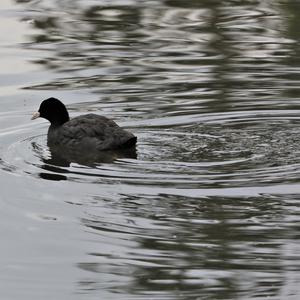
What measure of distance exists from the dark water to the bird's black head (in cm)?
26

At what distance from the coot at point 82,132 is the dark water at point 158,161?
0.24m

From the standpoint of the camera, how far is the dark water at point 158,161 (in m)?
8.31

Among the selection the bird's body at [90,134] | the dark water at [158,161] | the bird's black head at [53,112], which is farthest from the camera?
the bird's black head at [53,112]

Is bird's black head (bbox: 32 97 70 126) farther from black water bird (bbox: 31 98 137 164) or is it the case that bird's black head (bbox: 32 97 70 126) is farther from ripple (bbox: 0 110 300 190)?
ripple (bbox: 0 110 300 190)

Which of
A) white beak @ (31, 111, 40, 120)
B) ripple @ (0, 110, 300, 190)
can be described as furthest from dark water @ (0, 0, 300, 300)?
white beak @ (31, 111, 40, 120)

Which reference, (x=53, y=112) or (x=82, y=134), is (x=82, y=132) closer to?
(x=82, y=134)

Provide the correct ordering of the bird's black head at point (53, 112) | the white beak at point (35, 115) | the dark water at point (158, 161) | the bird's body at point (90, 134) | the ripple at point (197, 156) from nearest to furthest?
the dark water at point (158, 161), the ripple at point (197, 156), the bird's body at point (90, 134), the bird's black head at point (53, 112), the white beak at point (35, 115)

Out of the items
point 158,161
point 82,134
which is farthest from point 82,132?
point 158,161

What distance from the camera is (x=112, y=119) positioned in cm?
1297

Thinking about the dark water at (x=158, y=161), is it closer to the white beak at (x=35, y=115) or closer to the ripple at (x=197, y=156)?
the ripple at (x=197, y=156)

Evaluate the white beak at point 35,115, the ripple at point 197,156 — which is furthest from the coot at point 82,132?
the ripple at point 197,156

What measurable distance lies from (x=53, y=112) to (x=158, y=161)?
1956 millimetres

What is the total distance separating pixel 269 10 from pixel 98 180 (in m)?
9.06

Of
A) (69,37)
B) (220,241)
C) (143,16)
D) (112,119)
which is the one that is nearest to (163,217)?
(220,241)
